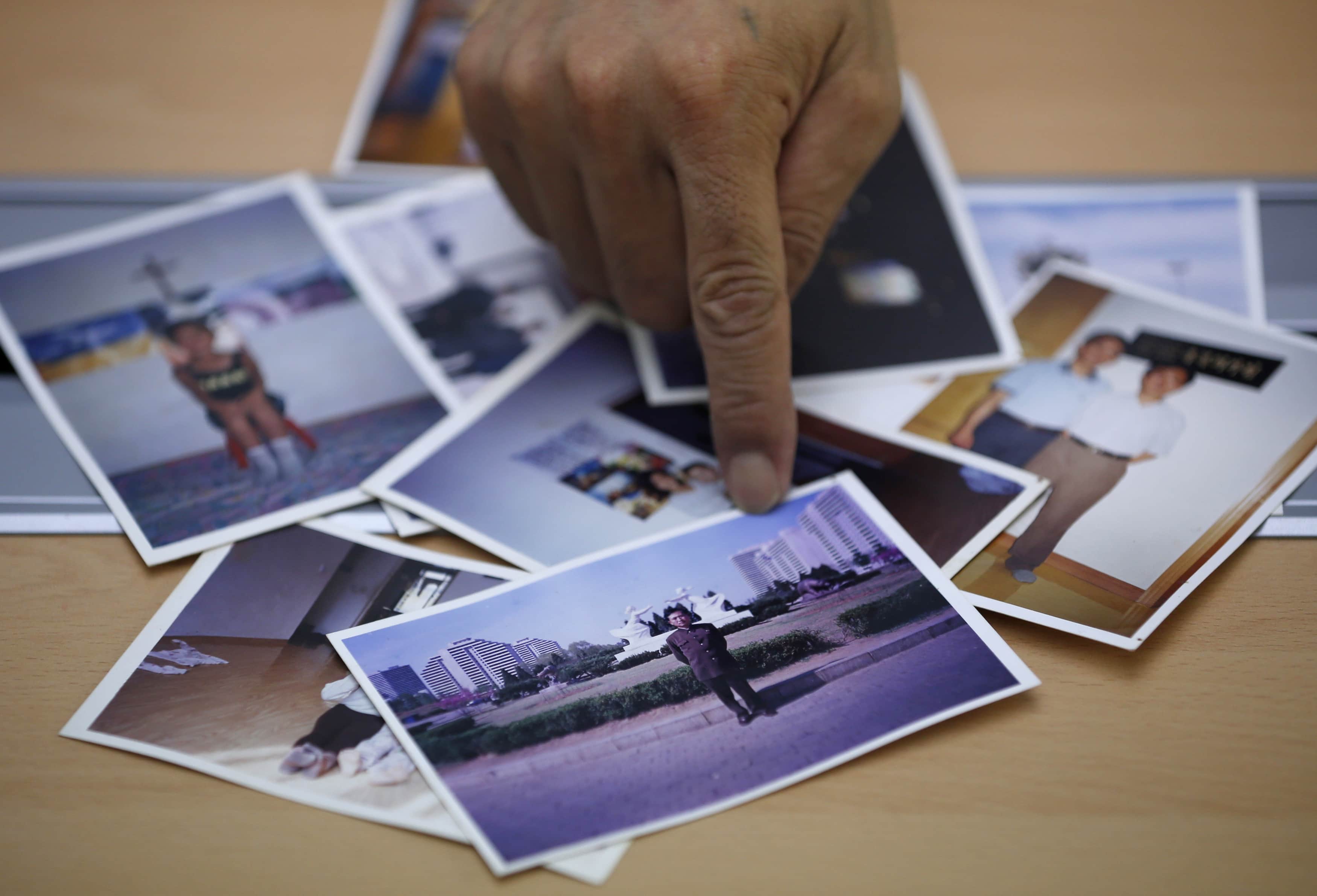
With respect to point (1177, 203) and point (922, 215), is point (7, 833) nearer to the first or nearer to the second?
point (922, 215)

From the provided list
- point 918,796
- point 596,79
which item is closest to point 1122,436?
point 918,796

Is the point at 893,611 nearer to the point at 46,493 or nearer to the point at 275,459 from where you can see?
the point at 275,459

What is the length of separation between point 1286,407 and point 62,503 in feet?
2.98

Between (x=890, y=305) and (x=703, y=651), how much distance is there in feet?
1.29

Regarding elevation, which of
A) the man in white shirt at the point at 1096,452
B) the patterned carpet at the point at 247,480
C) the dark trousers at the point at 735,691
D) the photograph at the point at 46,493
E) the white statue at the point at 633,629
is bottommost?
the man in white shirt at the point at 1096,452

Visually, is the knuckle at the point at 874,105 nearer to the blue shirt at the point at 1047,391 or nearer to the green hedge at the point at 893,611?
the blue shirt at the point at 1047,391

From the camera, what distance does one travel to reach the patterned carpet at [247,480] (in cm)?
66

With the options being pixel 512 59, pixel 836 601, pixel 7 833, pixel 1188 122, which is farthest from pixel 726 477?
pixel 1188 122

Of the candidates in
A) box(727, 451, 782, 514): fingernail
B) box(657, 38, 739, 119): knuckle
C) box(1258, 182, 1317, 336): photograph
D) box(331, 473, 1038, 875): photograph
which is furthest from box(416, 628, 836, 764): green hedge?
box(1258, 182, 1317, 336): photograph

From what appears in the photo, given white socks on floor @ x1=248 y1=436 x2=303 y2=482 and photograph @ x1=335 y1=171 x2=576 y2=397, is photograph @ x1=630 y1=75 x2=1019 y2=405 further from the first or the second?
white socks on floor @ x1=248 y1=436 x2=303 y2=482

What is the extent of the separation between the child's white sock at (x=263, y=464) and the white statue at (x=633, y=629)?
0.30m

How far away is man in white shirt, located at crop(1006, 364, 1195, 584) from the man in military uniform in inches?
7.8

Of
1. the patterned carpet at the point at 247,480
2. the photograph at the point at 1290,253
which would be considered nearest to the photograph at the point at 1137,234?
the photograph at the point at 1290,253

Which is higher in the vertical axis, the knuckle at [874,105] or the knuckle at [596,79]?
the knuckle at [596,79]
